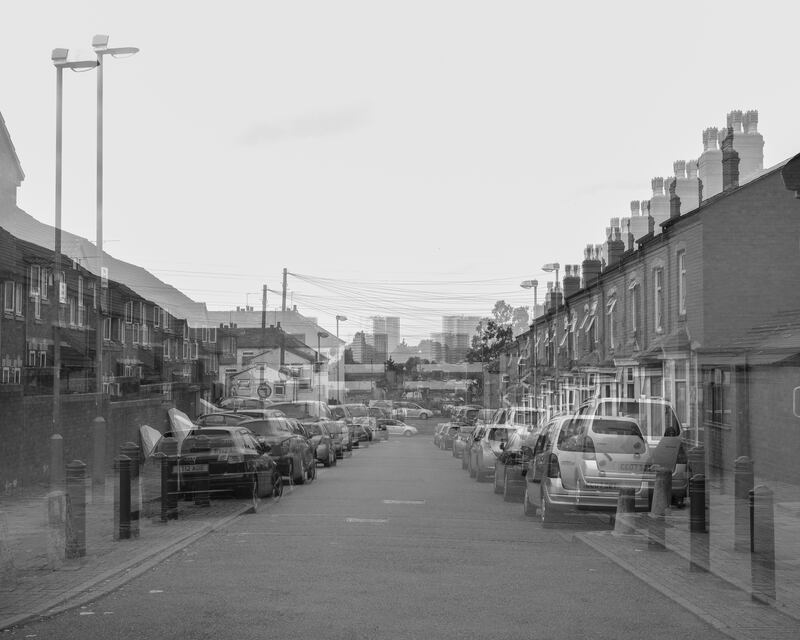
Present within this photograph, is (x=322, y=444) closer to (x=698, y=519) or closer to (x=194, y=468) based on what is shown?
(x=194, y=468)

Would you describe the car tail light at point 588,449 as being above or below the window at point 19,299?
below

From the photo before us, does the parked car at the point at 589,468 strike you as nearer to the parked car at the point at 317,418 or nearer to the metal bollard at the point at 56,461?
the metal bollard at the point at 56,461

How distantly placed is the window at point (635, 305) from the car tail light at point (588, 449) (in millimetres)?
20431

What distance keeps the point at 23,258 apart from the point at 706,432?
20.0m

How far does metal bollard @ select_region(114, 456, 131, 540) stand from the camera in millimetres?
12102

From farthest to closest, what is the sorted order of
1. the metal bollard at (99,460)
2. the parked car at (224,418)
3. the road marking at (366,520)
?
the parked car at (224,418)
the metal bollard at (99,460)
the road marking at (366,520)

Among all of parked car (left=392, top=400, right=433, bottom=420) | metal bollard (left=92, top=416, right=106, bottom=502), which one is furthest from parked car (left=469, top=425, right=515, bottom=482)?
parked car (left=392, top=400, right=433, bottom=420)

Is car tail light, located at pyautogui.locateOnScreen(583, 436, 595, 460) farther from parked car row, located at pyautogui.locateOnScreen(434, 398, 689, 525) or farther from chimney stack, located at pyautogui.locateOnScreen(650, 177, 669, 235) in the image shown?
chimney stack, located at pyautogui.locateOnScreen(650, 177, 669, 235)

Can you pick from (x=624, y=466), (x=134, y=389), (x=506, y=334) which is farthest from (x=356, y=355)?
(x=624, y=466)

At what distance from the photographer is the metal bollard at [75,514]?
10430 mm

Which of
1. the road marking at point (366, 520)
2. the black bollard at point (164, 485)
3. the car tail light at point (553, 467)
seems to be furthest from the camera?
the car tail light at point (553, 467)

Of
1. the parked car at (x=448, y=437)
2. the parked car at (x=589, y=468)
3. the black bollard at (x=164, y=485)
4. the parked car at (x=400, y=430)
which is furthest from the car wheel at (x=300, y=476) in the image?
the parked car at (x=400, y=430)

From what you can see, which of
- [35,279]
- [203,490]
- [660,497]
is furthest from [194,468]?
[35,279]

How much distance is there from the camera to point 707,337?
2712cm
